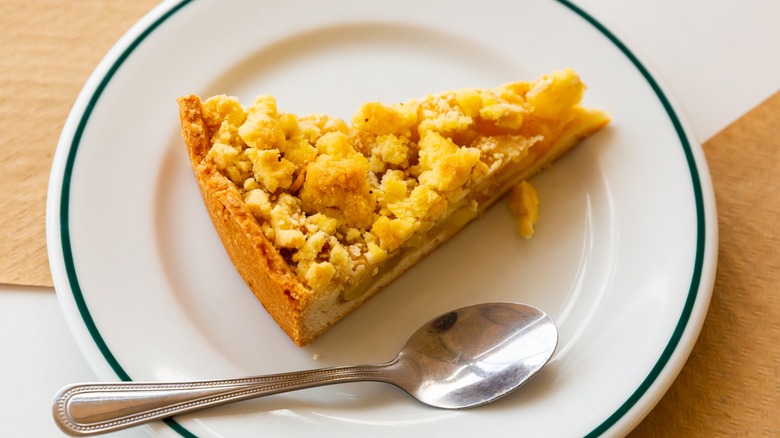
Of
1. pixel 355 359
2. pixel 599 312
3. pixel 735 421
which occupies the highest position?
pixel 355 359

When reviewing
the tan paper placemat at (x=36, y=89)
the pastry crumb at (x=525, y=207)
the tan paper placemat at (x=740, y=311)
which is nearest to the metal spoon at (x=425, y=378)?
the pastry crumb at (x=525, y=207)

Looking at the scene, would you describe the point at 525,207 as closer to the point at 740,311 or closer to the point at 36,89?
the point at 740,311

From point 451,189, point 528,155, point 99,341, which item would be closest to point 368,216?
point 451,189

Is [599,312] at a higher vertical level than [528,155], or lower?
lower

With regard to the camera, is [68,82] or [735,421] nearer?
[735,421]

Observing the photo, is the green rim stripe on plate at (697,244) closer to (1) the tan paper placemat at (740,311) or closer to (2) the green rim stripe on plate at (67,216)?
(1) the tan paper placemat at (740,311)

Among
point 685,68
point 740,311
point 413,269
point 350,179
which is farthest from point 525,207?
point 685,68

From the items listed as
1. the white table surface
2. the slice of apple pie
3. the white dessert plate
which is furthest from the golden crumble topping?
the white table surface

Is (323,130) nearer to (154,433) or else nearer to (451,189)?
(451,189)
